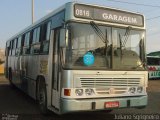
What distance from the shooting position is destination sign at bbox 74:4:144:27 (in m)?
9.22

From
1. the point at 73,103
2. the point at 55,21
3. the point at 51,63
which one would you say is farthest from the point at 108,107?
the point at 55,21

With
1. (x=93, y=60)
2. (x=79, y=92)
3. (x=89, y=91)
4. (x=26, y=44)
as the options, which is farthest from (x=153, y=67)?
(x=79, y=92)

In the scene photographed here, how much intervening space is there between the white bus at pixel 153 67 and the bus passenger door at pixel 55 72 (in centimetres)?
2330

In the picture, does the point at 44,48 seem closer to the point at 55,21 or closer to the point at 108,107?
the point at 55,21

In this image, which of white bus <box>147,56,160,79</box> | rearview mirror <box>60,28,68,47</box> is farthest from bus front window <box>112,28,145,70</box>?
white bus <box>147,56,160,79</box>

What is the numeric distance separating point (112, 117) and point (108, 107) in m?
1.55

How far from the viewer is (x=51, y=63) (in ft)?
33.2

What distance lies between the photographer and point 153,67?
32844 mm

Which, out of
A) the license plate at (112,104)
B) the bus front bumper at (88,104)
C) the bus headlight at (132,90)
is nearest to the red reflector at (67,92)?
the bus front bumper at (88,104)

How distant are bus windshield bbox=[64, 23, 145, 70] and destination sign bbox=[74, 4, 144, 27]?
24 centimetres

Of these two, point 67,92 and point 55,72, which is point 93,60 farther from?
point 55,72

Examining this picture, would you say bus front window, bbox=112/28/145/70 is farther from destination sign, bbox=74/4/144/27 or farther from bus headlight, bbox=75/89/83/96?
bus headlight, bbox=75/89/83/96

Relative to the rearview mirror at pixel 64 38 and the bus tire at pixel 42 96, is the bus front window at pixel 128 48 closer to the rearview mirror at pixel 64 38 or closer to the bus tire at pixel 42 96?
the rearview mirror at pixel 64 38

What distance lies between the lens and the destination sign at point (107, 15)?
9219mm
